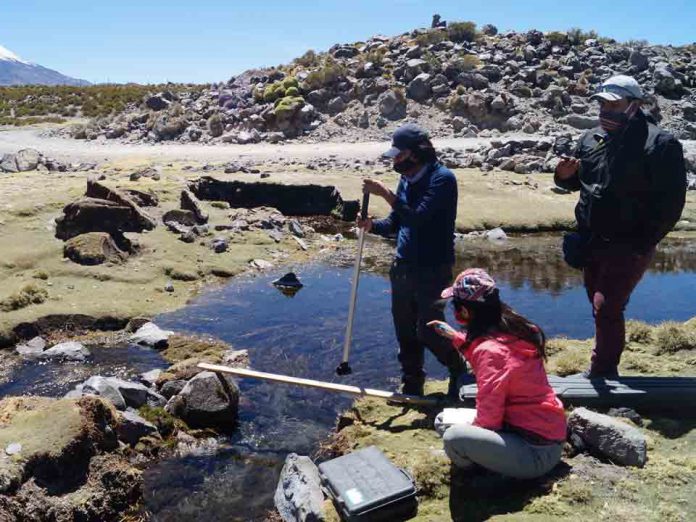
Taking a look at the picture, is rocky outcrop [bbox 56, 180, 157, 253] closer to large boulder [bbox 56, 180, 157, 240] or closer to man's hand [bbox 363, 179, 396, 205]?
large boulder [bbox 56, 180, 157, 240]

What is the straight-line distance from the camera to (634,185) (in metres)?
6.91

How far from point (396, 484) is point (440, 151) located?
97.8 ft

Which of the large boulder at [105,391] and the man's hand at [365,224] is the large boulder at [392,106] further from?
the large boulder at [105,391]

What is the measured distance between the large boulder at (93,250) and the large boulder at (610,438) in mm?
11847

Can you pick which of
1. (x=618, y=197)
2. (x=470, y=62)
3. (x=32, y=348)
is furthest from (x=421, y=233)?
(x=470, y=62)

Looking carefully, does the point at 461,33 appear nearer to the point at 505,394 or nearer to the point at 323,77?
the point at 323,77

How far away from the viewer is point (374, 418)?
8.27 metres

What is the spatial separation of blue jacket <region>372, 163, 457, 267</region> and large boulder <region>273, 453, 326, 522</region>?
2.61 m

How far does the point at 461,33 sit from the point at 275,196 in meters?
42.2

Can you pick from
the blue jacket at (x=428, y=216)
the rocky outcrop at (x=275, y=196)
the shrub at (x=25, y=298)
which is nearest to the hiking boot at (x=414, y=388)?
the blue jacket at (x=428, y=216)

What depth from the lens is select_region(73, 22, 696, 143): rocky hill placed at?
43969 mm

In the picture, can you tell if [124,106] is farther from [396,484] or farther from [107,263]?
[396,484]

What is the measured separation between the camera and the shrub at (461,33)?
59.7 meters

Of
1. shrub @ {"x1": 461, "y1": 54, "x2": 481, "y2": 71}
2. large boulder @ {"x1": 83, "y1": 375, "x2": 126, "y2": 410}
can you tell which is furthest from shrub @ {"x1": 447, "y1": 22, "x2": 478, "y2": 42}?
large boulder @ {"x1": 83, "y1": 375, "x2": 126, "y2": 410}
